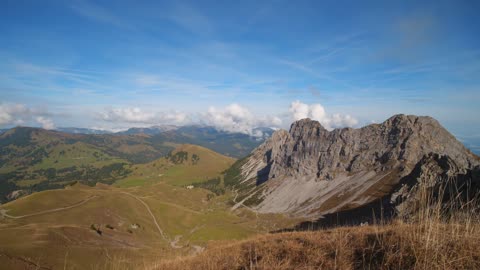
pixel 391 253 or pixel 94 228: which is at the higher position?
pixel 391 253

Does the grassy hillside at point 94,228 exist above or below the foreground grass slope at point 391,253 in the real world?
below

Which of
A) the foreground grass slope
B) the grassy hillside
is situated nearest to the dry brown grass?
the foreground grass slope

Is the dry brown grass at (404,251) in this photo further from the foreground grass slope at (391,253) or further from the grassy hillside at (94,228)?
the grassy hillside at (94,228)

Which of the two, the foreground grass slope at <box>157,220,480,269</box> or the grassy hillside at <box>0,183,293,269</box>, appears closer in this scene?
the foreground grass slope at <box>157,220,480,269</box>

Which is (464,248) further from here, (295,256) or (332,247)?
(295,256)

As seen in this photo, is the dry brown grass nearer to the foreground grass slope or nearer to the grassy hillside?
the foreground grass slope

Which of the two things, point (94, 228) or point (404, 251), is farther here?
point (94, 228)

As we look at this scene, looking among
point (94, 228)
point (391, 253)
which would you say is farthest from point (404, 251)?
point (94, 228)

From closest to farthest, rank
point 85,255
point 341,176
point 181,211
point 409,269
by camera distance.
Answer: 1. point 409,269
2. point 85,255
3. point 181,211
4. point 341,176

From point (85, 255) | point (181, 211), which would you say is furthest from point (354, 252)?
point (181, 211)

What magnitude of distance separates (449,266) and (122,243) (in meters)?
86.0

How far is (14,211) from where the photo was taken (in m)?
101

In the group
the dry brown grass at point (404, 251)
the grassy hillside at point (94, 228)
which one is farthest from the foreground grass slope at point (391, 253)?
the grassy hillside at point (94, 228)

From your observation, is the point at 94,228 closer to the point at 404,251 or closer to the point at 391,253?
the point at 391,253
